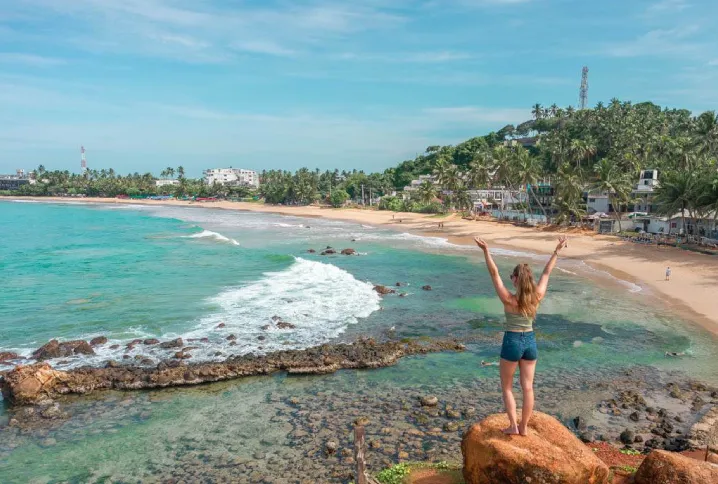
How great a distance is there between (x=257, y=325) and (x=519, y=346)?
17.8m

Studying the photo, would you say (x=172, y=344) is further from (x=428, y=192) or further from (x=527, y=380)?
(x=428, y=192)

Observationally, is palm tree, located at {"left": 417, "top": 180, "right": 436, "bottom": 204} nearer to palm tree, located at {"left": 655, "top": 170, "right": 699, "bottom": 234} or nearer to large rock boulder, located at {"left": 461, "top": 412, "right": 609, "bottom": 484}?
palm tree, located at {"left": 655, "top": 170, "right": 699, "bottom": 234}

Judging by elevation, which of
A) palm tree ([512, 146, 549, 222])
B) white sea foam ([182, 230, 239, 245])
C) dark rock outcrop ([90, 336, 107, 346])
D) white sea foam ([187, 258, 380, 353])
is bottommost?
dark rock outcrop ([90, 336, 107, 346])

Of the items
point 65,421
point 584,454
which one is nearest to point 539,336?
point 584,454

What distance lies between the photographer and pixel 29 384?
49.0ft

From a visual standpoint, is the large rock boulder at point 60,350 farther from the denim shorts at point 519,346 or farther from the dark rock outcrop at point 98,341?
the denim shorts at point 519,346

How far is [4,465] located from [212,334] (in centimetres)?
980

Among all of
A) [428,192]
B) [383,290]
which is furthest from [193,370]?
[428,192]

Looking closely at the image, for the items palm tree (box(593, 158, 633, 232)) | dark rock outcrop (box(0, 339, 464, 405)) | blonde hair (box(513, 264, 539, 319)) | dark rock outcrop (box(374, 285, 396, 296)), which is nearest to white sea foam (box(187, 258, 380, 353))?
dark rock outcrop (box(374, 285, 396, 296))

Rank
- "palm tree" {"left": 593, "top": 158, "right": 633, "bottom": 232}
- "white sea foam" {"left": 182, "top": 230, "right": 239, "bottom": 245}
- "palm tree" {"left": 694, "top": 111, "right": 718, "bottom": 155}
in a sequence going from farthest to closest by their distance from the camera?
"white sea foam" {"left": 182, "top": 230, "right": 239, "bottom": 245}, "palm tree" {"left": 694, "top": 111, "right": 718, "bottom": 155}, "palm tree" {"left": 593, "top": 158, "right": 633, "bottom": 232}

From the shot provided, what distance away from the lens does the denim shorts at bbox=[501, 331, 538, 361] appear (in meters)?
6.13

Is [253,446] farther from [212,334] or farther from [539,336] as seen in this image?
[539,336]

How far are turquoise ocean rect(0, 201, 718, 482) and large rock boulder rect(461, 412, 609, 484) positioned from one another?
6334 millimetres

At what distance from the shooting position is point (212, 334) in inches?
832
